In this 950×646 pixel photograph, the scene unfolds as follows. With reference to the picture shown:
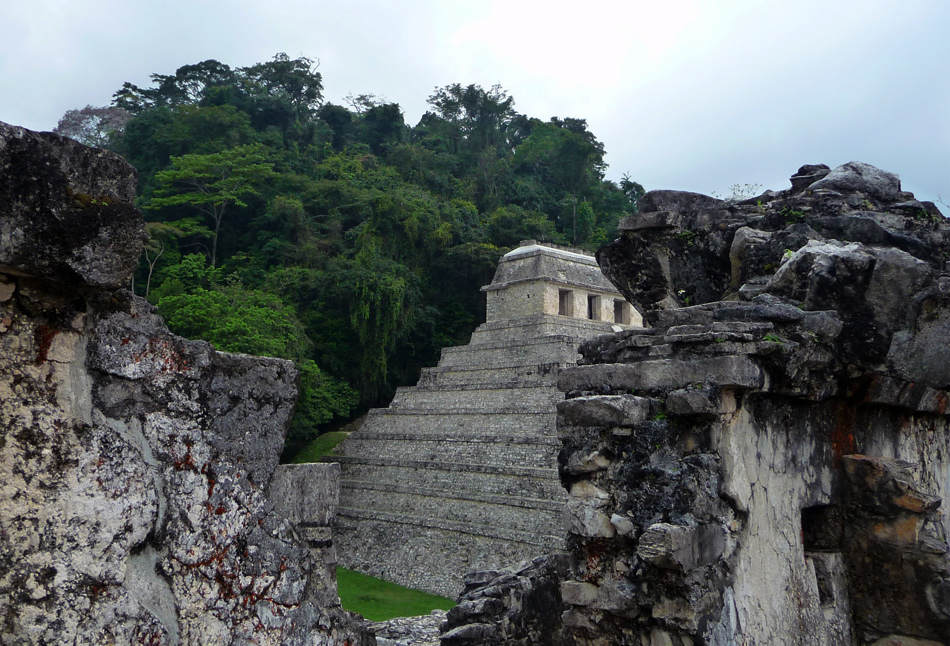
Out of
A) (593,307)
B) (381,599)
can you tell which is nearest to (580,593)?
(381,599)

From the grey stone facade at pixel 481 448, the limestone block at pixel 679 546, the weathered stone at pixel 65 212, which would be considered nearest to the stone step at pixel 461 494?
the grey stone facade at pixel 481 448

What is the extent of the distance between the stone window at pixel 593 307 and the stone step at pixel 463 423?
21.1ft

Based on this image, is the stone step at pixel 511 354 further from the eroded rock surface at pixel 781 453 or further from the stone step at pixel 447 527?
the eroded rock surface at pixel 781 453

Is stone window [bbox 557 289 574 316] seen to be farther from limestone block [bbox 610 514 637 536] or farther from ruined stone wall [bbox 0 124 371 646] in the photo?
ruined stone wall [bbox 0 124 371 646]

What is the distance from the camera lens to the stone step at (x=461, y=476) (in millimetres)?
15000

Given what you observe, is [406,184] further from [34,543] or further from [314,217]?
[34,543]

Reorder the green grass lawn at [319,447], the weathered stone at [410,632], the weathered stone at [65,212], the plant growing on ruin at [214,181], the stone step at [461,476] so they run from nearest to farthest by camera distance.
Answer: the weathered stone at [65,212] → the weathered stone at [410,632] → the stone step at [461,476] → the green grass lawn at [319,447] → the plant growing on ruin at [214,181]

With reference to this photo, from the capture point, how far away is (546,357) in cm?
1931

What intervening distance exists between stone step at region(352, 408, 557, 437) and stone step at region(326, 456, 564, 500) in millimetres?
1116

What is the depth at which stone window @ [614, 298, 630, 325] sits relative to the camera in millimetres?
24016

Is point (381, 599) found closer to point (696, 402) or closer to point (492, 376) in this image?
point (492, 376)

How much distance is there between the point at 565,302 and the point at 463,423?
6.20m

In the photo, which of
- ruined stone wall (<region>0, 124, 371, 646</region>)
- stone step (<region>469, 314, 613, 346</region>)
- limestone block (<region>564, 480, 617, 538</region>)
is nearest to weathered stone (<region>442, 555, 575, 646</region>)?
limestone block (<region>564, 480, 617, 538</region>)

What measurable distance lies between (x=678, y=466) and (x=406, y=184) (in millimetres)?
26144
